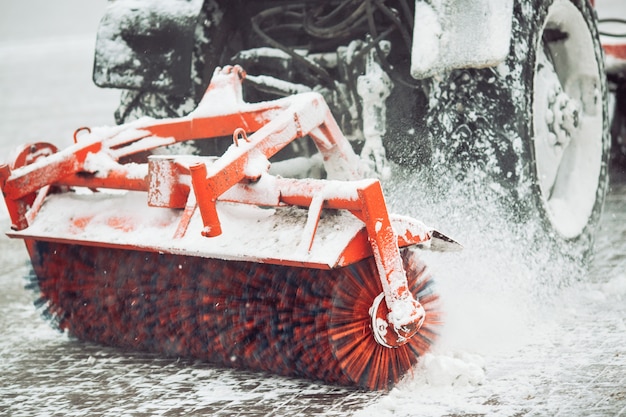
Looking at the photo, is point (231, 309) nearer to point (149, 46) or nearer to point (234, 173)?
point (234, 173)

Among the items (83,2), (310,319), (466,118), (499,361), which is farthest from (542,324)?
(83,2)

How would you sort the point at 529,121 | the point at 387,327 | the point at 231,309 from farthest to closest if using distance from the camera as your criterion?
the point at 529,121 < the point at 231,309 < the point at 387,327

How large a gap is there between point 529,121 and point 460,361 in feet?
2.54

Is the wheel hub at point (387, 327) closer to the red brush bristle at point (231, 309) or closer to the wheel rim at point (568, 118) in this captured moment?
the red brush bristle at point (231, 309)

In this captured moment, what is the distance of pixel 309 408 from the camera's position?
86.9 inches

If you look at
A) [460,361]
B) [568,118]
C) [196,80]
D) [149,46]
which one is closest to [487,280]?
[460,361]

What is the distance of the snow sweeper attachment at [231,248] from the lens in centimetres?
222

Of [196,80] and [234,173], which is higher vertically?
[196,80]

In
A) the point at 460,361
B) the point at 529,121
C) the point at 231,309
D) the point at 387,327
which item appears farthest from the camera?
the point at 529,121

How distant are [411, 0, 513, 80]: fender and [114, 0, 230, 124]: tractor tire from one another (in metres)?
0.79

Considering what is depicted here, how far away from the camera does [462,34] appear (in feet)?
8.59

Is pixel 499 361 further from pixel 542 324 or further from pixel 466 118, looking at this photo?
pixel 466 118

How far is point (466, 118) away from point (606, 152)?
97 cm

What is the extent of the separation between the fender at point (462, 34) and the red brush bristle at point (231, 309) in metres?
A: 0.58
